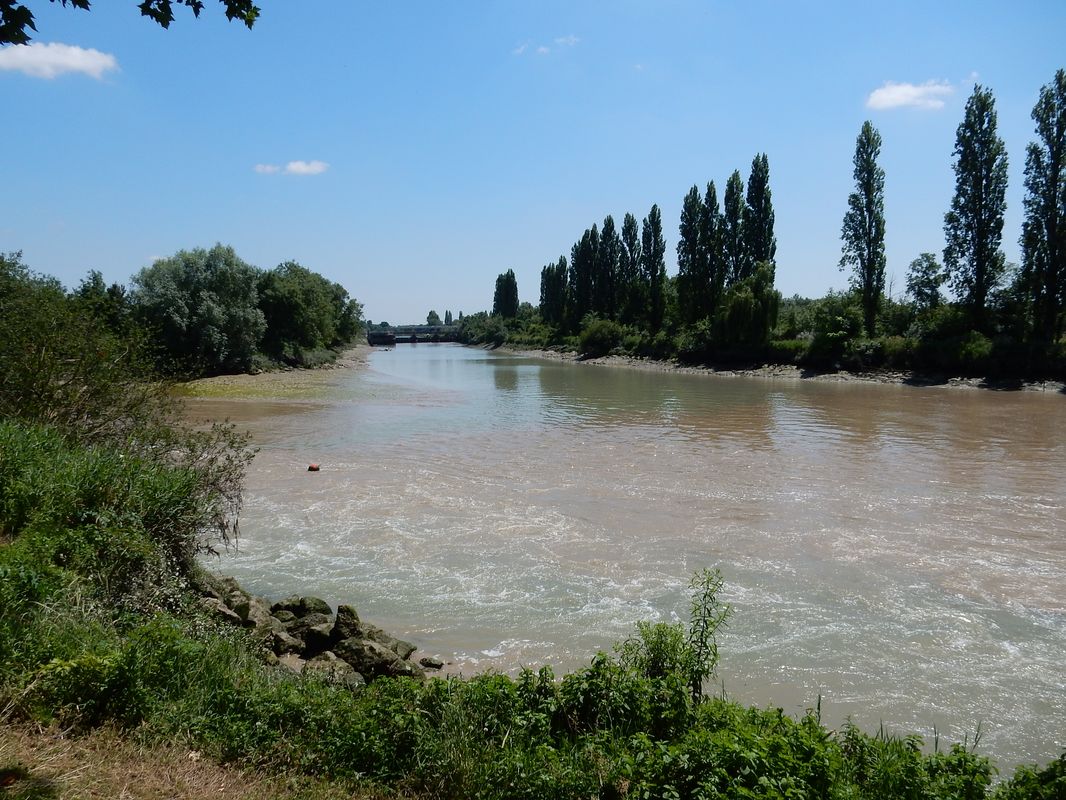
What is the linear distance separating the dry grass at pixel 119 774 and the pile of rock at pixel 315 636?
1.86 meters

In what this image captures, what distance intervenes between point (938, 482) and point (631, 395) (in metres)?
23.1

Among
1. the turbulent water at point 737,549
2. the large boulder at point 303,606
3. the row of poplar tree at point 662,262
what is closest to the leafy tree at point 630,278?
the row of poplar tree at point 662,262

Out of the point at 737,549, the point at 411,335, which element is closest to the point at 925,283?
the point at 737,549

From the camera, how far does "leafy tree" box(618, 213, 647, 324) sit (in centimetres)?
7894

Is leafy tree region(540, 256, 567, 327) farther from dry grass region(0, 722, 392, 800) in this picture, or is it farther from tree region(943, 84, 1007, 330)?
dry grass region(0, 722, 392, 800)

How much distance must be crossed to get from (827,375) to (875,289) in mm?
8840

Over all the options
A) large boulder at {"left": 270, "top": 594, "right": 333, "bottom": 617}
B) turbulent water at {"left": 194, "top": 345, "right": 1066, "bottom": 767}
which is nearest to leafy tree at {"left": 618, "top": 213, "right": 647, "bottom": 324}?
turbulent water at {"left": 194, "top": 345, "right": 1066, "bottom": 767}

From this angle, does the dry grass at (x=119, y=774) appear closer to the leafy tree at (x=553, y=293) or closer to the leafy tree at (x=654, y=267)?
the leafy tree at (x=654, y=267)

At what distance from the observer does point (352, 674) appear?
6.42m

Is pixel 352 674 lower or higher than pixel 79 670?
lower

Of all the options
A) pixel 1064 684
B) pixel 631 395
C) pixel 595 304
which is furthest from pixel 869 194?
pixel 1064 684

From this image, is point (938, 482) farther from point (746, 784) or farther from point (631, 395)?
point (631, 395)

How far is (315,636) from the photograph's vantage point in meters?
7.66

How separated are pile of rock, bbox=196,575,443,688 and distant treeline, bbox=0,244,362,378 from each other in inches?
241
